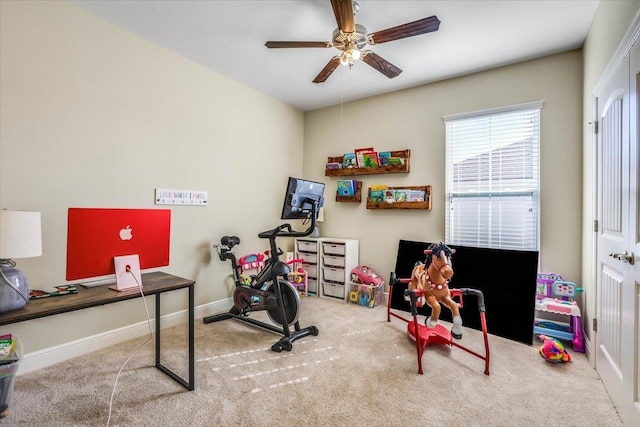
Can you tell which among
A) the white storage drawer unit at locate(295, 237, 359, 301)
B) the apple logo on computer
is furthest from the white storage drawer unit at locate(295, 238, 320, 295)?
the apple logo on computer

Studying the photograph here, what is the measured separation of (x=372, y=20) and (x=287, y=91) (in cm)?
163

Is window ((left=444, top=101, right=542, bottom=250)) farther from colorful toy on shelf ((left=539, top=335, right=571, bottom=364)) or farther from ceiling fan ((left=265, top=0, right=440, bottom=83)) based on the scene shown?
ceiling fan ((left=265, top=0, right=440, bottom=83))

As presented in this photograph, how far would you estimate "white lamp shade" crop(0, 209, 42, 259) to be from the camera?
4.36ft

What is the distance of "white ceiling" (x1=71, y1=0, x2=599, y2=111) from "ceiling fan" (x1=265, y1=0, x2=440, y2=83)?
269 mm

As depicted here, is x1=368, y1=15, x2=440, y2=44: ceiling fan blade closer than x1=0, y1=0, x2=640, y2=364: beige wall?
Yes

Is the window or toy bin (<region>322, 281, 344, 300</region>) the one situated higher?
the window

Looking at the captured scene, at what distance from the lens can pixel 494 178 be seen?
3.09 m

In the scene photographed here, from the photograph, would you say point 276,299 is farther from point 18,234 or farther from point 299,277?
point 18,234

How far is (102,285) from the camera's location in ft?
6.05

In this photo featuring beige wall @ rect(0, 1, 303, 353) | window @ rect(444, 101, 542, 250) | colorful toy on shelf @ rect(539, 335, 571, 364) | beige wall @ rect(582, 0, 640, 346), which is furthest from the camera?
window @ rect(444, 101, 542, 250)

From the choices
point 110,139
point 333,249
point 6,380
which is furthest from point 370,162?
point 6,380

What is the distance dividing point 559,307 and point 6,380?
374 centimetres

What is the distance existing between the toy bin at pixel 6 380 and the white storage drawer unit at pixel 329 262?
2.78 m

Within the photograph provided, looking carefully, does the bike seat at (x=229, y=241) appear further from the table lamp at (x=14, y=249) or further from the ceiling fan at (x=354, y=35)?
the ceiling fan at (x=354, y=35)
